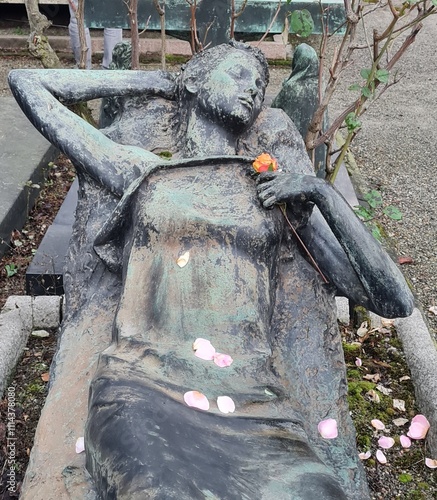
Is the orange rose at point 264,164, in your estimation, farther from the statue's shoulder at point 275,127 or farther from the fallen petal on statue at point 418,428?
the fallen petal on statue at point 418,428

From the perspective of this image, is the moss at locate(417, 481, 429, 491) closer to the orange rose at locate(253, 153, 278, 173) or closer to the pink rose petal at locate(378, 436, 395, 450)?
the pink rose petal at locate(378, 436, 395, 450)

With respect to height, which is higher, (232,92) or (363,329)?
(232,92)

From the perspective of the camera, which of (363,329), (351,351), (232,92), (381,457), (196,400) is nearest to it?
(196,400)

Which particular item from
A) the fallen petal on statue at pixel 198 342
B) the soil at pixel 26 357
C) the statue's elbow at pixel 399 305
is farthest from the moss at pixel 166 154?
the soil at pixel 26 357

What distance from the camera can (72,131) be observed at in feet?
8.17

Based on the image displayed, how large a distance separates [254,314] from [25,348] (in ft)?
5.61

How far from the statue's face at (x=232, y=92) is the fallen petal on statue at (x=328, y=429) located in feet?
3.32

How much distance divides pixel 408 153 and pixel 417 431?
149 inches

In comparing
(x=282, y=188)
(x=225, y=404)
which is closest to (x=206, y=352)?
(x=225, y=404)

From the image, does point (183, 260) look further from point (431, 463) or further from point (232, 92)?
point (431, 463)

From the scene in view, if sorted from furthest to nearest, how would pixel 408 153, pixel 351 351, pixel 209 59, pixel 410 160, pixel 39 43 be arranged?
pixel 408 153 → pixel 410 160 → pixel 39 43 → pixel 351 351 → pixel 209 59

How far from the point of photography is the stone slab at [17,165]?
4.57m

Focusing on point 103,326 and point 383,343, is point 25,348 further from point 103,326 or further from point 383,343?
point 383,343

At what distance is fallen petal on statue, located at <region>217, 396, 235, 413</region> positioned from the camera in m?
1.93
